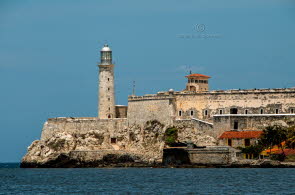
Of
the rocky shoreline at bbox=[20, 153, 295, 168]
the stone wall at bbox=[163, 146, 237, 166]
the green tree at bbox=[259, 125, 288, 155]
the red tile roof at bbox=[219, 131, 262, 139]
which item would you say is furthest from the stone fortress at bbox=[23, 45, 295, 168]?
the stone wall at bbox=[163, 146, 237, 166]

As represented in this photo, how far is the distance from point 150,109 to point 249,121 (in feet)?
33.3

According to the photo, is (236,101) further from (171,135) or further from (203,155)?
(203,155)

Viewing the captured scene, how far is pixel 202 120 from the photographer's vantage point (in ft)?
226

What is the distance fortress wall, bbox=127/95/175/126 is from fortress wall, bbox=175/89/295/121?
3.78 feet

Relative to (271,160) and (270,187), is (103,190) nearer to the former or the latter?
(270,187)

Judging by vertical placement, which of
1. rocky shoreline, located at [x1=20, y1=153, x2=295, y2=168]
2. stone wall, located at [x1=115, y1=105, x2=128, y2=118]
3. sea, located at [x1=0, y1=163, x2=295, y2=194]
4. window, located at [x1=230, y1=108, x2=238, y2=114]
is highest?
stone wall, located at [x1=115, y1=105, x2=128, y2=118]

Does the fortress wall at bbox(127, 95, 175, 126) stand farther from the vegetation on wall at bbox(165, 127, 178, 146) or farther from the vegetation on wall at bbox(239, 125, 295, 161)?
the vegetation on wall at bbox(239, 125, 295, 161)

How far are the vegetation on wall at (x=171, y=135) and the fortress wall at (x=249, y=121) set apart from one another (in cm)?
411

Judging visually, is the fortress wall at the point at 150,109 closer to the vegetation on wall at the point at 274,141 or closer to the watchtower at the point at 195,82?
the watchtower at the point at 195,82

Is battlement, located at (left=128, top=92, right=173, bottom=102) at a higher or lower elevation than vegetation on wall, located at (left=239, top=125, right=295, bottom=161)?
higher

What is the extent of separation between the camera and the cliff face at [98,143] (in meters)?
68.6

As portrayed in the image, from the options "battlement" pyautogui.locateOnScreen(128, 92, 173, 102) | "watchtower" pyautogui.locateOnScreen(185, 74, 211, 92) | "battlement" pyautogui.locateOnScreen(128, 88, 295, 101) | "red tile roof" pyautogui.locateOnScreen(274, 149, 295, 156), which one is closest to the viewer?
"red tile roof" pyautogui.locateOnScreen(274, 149, 295, 156)

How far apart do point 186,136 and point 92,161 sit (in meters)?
8.32

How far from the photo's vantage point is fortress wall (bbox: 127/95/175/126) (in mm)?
69750
